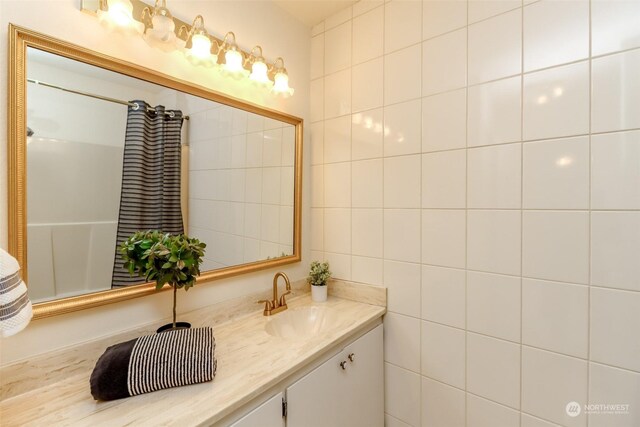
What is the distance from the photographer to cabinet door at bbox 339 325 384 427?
3.92 feet

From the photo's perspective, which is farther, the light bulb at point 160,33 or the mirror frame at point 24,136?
the light bulb at point 160,33

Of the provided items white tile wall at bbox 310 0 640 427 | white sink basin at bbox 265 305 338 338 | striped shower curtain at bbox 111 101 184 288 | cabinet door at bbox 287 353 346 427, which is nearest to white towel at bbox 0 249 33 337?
striped shower curtain at bbox 111 101 184 288

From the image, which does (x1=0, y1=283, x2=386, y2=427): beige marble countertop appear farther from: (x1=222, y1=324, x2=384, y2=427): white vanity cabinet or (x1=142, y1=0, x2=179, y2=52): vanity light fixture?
(x1=142, y1=0, x2=179, y2=52): vanity light fixture

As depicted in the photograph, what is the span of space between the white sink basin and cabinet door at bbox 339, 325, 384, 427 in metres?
0.17

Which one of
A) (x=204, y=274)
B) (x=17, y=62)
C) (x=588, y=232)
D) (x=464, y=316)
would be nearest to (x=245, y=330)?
(x=204, y=274)

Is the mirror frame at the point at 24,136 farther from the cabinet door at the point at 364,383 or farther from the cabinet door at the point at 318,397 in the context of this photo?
the cabinet door at the point at 364,383

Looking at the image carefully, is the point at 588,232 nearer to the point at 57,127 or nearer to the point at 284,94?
the point at 284,94

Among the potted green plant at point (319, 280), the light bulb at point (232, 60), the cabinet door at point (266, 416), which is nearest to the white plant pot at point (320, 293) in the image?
the potted green plant at point (319, 280)

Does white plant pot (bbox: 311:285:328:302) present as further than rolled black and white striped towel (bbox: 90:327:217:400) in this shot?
Yes

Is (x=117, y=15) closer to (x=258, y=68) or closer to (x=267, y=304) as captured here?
(x=258, y=68)

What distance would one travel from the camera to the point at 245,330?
1.20 metres

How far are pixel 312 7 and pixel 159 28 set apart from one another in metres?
0.88

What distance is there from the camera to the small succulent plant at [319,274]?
156 centimetres

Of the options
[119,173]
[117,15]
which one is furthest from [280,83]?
[119,173]
